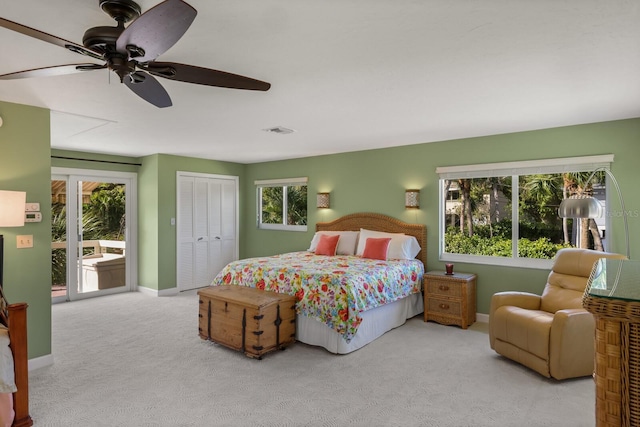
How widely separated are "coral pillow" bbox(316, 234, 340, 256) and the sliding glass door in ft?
11.1

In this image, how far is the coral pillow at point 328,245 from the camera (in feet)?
18.3

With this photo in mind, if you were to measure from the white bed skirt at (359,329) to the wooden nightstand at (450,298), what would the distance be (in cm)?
40

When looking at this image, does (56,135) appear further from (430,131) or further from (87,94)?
(430,131)

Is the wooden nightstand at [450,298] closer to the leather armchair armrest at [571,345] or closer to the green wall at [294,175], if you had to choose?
the green wall at [294,175]

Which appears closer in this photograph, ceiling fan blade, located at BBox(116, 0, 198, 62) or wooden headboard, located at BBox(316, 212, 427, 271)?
ceiling fan blade, located at BBox(116, 0, 198, 62)

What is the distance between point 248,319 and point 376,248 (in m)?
2.14

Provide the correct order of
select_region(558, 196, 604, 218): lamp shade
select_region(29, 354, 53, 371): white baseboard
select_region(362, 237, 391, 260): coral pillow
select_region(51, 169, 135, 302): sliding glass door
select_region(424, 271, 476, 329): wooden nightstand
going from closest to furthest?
select_region(558, 196, 604, 218): lamp shade, select_region(29, 354, 53, 371): white baseboard, select_region(424, 271, 476, 329): wooden nightstand, select_region(362, 237, 391, 260): coral pillow, select_region(51, 169, 135, 302): sliding glass door

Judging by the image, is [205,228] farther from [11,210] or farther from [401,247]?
[11,210]

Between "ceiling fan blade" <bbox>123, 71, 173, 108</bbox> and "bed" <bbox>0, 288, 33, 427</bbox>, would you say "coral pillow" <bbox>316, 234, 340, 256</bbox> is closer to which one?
"ceiling fan blade" <bbox>123, 71, 173, 108</bbox>

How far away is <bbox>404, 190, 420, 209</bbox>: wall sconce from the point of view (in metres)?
5.23

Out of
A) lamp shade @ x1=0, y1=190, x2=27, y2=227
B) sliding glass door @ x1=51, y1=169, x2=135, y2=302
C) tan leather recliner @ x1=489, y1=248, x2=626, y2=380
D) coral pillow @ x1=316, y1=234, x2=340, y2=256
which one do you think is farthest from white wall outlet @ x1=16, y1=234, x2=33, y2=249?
tan leather recliner @ x1=489, y1=248, x2=626, y2=380

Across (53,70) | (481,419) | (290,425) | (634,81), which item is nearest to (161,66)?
(53,70)

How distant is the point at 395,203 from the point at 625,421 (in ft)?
14.5

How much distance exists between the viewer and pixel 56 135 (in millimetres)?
4699
